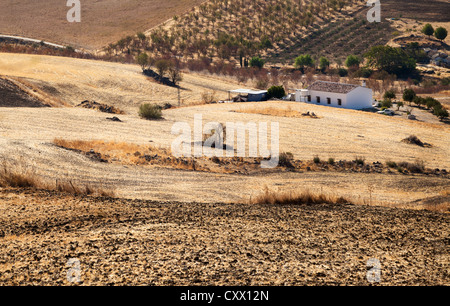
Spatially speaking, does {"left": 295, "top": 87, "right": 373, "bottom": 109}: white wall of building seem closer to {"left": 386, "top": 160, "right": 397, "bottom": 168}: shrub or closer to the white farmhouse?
the white farmhouse

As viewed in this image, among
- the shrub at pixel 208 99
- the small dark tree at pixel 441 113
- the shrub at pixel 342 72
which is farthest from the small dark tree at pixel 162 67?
the small dark tree at pixel 441 113

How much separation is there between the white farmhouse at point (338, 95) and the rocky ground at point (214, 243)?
2027 inches

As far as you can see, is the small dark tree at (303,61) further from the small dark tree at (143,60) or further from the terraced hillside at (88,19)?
the terraced hillside at (88,19)

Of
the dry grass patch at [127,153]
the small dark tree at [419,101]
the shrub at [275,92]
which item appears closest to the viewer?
the dry grass patch at [127,153]

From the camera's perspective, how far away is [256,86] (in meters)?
81.8

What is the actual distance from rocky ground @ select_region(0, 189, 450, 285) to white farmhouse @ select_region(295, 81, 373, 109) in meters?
51.5

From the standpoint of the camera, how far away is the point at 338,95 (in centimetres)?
6431

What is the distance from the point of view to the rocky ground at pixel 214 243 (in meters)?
9.02

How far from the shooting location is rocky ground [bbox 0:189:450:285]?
902cm

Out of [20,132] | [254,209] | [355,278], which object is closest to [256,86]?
[20,132]

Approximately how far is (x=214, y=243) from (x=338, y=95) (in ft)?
185

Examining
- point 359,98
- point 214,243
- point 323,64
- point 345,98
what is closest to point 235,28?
point 323,64
